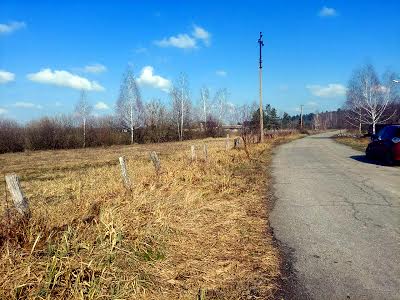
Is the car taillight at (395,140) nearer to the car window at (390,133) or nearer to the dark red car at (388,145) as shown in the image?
the dark red car at (388,145)

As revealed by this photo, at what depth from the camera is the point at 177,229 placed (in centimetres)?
568

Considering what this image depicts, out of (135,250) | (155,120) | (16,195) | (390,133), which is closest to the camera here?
(16,195)

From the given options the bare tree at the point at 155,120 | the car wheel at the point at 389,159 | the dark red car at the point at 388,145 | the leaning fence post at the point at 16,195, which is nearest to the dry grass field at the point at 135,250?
the leaning fence post at the point at 16,195

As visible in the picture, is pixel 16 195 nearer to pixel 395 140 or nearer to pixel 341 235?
pixel 341 235

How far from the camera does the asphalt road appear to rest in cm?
396

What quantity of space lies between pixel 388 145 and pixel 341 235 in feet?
34.1

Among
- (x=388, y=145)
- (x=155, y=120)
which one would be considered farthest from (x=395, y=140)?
(x=155, y=120)

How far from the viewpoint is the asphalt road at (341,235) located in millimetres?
3965

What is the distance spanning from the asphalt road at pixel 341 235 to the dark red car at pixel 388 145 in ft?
11.1

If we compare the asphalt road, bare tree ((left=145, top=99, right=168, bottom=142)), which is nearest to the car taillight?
the asphalt road

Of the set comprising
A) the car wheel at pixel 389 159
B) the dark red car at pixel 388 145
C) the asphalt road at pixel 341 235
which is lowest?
the asphalt road at pixel 341 235

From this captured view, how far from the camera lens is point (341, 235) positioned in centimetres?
572

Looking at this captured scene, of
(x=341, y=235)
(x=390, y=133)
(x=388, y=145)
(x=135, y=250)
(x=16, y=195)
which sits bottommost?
(x=341, y=235)

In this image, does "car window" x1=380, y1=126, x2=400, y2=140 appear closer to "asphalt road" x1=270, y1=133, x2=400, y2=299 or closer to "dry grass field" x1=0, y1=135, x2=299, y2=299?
"asphalt road" x1=270, y1=133, x2=400, y2=299
